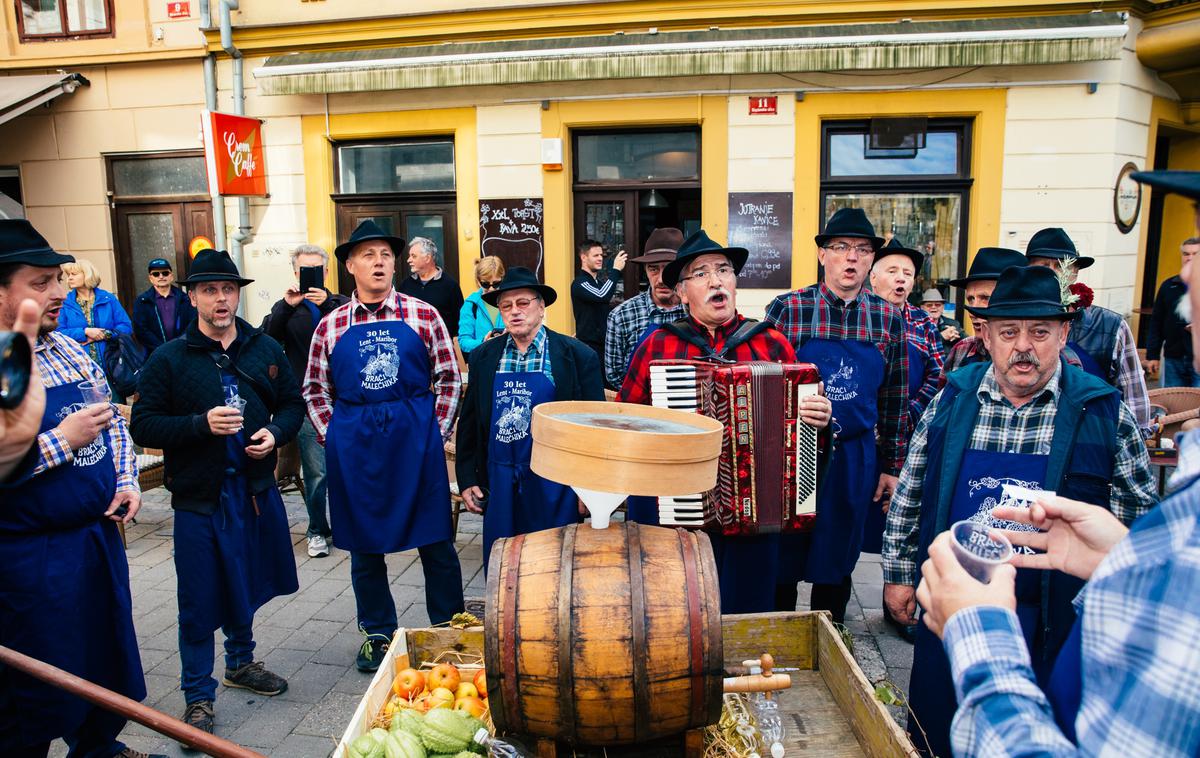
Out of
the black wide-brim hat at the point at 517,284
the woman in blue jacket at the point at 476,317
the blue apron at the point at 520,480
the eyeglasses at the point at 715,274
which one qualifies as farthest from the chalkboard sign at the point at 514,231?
the eyeglasses at the point at 715,274

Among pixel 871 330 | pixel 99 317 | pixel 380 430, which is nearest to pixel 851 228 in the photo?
pixel 871 330

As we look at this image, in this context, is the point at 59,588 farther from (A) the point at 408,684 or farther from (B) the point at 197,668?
(A) the point at 408,684

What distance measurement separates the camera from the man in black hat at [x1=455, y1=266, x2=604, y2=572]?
3.93 metres

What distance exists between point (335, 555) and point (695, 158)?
18.5 feet

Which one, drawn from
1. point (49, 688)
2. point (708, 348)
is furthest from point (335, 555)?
point (708, 348)

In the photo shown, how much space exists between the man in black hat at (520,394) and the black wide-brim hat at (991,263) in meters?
2.24

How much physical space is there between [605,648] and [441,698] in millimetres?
687

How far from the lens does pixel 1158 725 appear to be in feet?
3.21

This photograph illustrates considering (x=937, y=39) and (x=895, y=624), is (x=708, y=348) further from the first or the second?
(x=937, y=39)

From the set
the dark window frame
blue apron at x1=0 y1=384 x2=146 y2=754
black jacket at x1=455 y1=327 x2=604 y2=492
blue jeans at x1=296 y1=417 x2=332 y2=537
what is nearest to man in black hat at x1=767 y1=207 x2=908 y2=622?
black jacket at x1=455 y1=327 x2=604 y2=492

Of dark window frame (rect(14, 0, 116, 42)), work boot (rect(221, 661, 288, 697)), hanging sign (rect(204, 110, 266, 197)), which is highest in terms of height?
dark window frame (rect(14, 0, 116, 42))

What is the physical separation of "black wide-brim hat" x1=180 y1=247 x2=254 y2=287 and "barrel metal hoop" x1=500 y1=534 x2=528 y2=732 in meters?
2.41

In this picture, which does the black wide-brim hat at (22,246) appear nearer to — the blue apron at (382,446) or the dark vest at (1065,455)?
the blue apron at (382,446)

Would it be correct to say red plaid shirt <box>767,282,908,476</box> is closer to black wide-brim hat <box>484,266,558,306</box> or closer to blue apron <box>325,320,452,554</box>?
black wide-brim hat <box>484,266,558,306</box>
